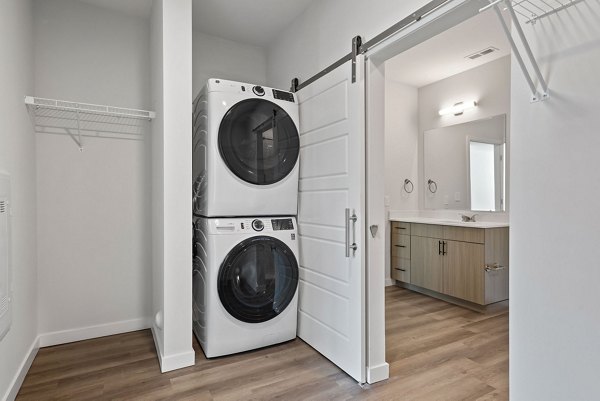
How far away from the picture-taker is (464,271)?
11.1 ft

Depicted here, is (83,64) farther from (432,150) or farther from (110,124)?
(432,150)

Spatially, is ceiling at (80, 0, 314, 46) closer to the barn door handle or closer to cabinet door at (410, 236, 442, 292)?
the barn door handle

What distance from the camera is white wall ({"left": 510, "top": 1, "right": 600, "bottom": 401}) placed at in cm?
108

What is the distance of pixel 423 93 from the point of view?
176 inches

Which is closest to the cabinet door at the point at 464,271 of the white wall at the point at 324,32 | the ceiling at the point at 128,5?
the white wall at the point at 324,32

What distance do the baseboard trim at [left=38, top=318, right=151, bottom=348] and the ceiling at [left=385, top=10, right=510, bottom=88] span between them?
356 cm

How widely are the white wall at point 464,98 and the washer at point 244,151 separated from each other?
243cm

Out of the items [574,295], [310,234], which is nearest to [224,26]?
[310,234]

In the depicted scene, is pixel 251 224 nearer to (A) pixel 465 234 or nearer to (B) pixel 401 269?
(A) pixel 465 234

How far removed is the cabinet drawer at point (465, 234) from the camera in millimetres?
3227

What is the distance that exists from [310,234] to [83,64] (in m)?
2.22

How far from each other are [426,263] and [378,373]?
2.05 m

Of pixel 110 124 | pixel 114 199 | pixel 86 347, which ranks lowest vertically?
pixel 86 347

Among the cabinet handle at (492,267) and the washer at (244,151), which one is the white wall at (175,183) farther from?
the cabinet handle at (492,267)
